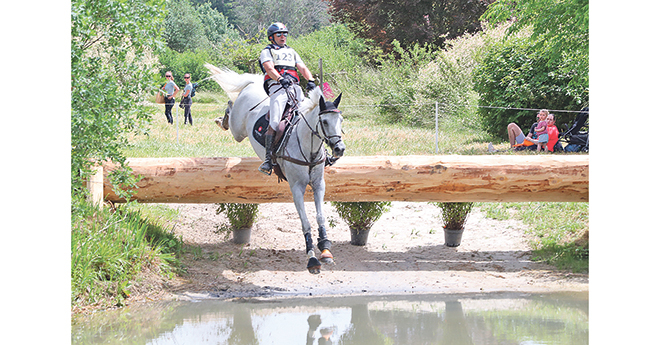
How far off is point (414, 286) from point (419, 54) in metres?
19.3

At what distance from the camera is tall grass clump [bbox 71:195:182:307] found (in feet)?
19.8

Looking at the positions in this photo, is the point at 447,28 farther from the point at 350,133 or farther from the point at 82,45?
the point at 82,45

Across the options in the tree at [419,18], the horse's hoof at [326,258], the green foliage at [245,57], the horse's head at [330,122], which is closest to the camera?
the horse's head at [330,122]

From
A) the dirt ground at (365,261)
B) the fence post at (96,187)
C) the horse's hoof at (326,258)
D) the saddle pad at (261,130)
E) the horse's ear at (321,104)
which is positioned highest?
the horse's ear at (321,104)

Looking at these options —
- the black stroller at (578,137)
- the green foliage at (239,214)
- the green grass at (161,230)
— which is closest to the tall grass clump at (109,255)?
the green grass at (161,230)

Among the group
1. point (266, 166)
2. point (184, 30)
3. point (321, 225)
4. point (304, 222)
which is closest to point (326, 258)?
point (321, 225)

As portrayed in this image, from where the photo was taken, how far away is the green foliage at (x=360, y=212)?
834cm

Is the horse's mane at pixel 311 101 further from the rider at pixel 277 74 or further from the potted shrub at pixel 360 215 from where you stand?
the potted shrub at pixel 360 215

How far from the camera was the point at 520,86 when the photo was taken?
1525cm

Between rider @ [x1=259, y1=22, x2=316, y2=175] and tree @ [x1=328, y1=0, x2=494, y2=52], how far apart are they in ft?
61.7

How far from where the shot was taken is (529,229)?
29.5 ft

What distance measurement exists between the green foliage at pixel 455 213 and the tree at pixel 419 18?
17323 millimetres

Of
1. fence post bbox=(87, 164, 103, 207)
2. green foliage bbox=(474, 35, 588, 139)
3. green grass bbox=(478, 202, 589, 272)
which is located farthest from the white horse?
green foliage bbox=(474, 35, 588, 139)

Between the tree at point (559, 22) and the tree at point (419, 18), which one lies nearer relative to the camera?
the tree at point (559, 22)
